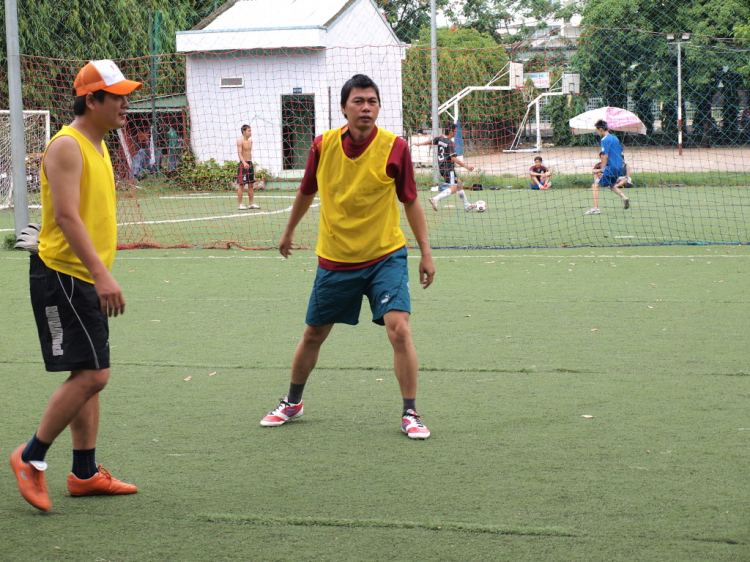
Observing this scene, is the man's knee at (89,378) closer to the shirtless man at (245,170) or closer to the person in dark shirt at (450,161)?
the person in dark shirt at (450,161)

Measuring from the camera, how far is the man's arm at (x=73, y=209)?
3492 millimetres

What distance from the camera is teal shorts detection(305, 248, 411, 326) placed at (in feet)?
15.6

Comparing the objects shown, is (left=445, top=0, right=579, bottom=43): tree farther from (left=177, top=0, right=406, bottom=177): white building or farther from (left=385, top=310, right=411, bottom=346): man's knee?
(left=385, top=310, right=411, bottom=346): man's knee

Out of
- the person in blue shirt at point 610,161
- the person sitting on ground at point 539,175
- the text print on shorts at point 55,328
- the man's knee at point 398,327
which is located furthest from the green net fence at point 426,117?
the text print on shorts at point 55,328

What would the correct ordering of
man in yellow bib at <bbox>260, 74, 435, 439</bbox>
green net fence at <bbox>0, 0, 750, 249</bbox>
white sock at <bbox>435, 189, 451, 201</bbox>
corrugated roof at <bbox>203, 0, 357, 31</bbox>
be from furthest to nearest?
corrugated roof at <bbox>203, 0, 357, 31</bbox> → white sock at <bbox>435, 189, 451, 201</bbox> → green net fence at <bbox>0, 0, 750, 249</bbox> → man in yellow bib at <bbox>260, 74, 435, 439</bbox>

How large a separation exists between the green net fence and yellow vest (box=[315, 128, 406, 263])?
8.28m

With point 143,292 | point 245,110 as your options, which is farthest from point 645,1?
point 143,292

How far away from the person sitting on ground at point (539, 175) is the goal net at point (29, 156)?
11292mm

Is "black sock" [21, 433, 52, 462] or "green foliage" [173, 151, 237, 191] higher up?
"green foliage" [173, 151, 237, 191]

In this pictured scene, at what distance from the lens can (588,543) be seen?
3.36 meters

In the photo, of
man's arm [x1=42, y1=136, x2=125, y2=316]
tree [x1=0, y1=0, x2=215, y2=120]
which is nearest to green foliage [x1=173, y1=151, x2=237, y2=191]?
tree [x1=0, y1=0, x2=215, y2=120]

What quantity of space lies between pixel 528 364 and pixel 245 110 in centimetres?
2210

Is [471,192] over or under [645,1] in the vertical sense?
under

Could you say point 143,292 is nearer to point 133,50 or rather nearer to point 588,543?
point 588,543
